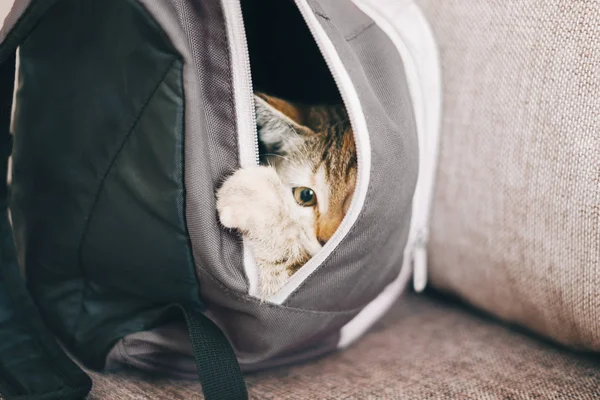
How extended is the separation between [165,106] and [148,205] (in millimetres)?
133

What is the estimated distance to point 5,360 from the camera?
66cm

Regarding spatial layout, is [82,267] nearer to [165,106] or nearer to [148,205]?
[148,205]

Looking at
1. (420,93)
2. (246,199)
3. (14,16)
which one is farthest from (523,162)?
(14,16)

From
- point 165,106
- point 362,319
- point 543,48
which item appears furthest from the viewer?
point 362,319

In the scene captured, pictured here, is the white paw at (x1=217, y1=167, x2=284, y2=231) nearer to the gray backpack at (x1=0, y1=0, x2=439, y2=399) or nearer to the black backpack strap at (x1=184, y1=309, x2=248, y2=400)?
the gray backpack at (x1=0, y1=0, x2=439, y2=399)

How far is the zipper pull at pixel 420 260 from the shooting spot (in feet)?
2.99

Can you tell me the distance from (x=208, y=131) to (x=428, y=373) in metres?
0.47

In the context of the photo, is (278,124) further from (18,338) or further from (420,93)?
(18,338)

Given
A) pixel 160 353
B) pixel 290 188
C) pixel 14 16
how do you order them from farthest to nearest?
pixel 290 188, pixel 160 353, pixel 14 16

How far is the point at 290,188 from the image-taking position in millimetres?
829

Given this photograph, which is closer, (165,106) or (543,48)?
(165,106)

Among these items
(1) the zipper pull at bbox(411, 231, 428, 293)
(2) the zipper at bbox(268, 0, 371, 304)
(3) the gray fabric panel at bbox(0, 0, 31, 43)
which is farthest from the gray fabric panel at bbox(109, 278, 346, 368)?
(3) the gray fabric panel at bbox(0, 0, 31, 43)

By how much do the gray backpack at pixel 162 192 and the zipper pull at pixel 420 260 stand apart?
10 centimetres

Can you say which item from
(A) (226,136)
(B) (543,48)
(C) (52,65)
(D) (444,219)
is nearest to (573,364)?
(D) (444,219)
